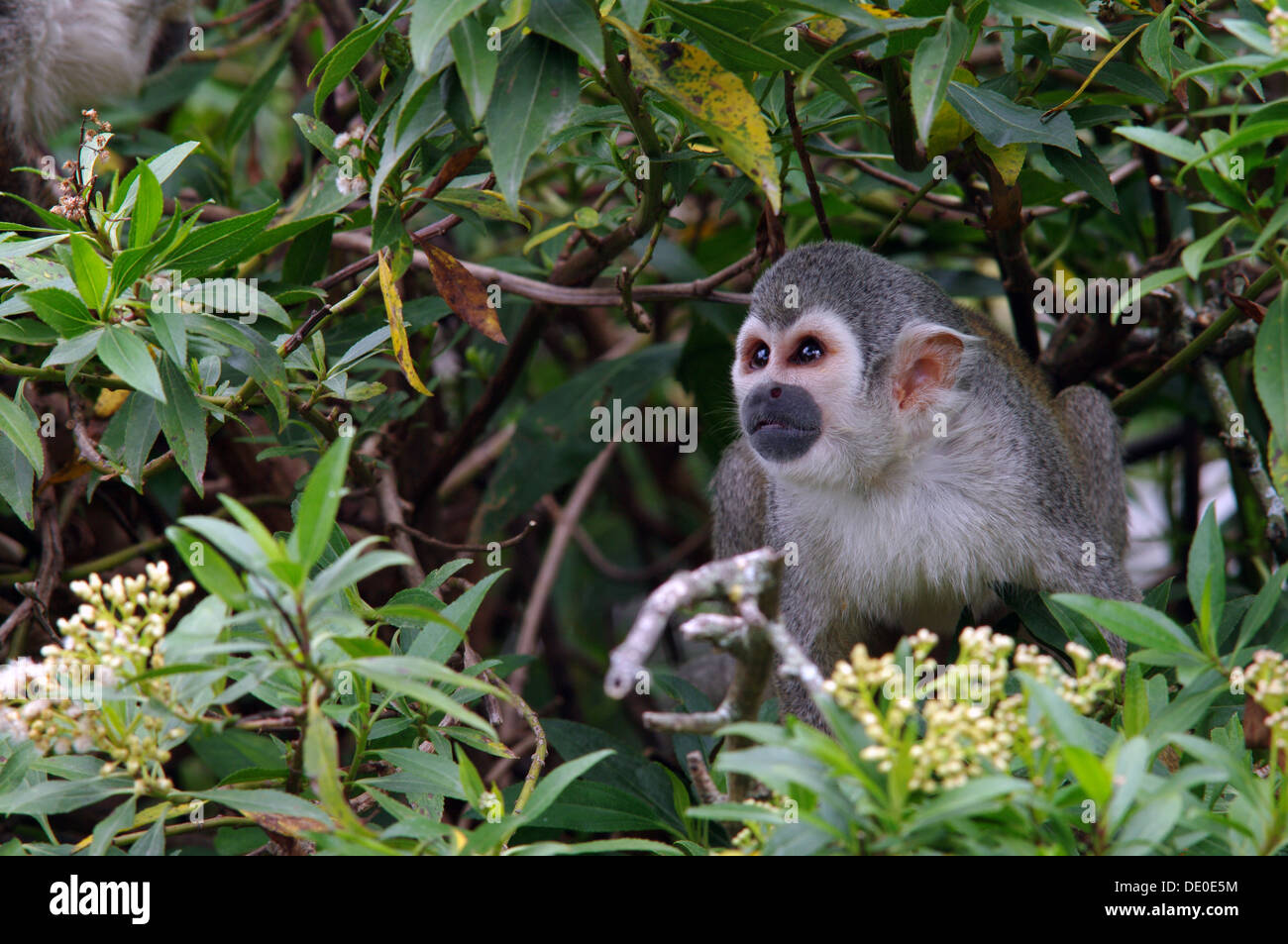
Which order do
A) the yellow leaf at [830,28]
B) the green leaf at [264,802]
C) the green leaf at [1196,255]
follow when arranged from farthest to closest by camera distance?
the yellow leaf at [830,28] → the green leaf at [264,802] → the green leaf at [1196,255]

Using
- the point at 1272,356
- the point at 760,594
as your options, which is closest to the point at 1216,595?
the point at 1272,356

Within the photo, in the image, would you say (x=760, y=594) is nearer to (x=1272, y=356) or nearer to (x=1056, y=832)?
(x=1056, y=832)

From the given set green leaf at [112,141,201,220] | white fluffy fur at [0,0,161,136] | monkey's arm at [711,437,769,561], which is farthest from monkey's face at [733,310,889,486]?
white fluffy fur at [0,0,161,136]

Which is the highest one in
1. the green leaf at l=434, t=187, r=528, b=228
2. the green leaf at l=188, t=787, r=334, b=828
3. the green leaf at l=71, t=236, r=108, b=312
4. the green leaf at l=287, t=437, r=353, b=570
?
the green leaf at l=434, t=187, r=528, b=228

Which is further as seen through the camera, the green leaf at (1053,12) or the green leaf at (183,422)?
the green leaf at (183,422)

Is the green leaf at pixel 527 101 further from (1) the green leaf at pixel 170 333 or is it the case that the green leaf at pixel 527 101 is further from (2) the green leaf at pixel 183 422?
(2) the green leaf at pixel 183 422

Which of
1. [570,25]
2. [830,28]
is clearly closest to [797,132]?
[830,28]

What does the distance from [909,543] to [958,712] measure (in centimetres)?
167

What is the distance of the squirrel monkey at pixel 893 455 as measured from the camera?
3.34m

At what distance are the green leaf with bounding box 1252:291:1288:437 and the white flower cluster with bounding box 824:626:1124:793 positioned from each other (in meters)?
0.63

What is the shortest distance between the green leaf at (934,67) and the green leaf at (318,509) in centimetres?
130

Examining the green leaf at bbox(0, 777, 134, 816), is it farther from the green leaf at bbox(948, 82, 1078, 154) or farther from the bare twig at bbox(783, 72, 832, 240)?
the green leaf at bbox(948, 82, 1078, 154)

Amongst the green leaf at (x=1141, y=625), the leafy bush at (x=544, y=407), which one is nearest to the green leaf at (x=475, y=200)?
the leafy bush at (x=544, y=407)

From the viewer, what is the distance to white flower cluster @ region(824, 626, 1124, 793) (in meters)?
1.72
